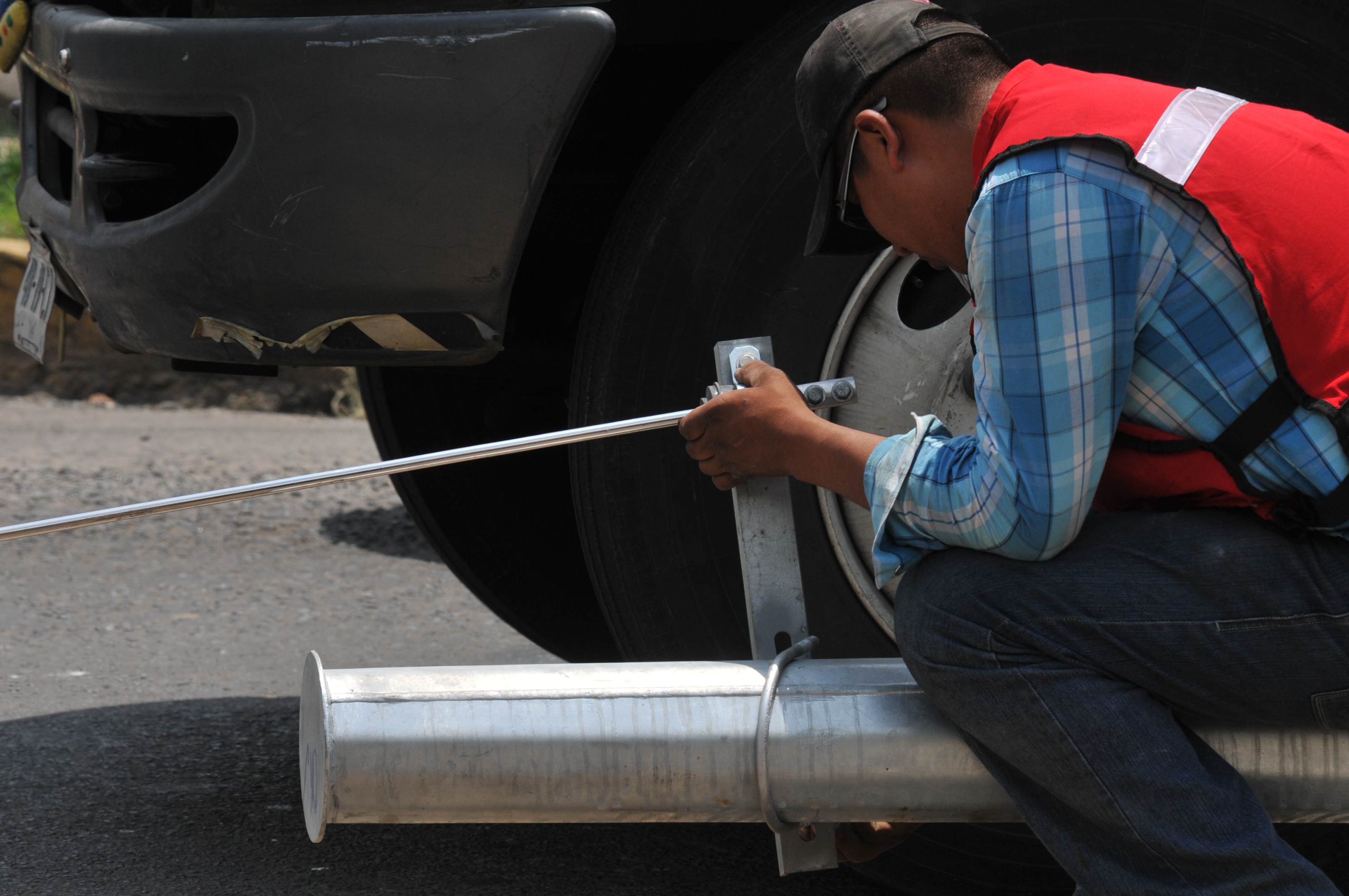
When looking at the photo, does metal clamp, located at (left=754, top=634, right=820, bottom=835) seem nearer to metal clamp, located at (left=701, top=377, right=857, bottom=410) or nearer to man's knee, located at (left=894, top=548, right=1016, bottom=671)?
man's knee, located at (left=894, top=548, right=1016, bottom=671)

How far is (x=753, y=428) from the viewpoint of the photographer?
1582 millimetres

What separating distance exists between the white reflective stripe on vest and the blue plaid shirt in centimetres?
2

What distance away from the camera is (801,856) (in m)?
1.60

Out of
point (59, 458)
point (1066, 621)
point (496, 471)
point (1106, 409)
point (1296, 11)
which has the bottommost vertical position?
point (59, 458)

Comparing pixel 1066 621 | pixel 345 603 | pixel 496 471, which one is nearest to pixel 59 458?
pixel 345 603

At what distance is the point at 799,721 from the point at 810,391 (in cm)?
43

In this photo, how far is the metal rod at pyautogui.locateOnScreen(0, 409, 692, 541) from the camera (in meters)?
1.67

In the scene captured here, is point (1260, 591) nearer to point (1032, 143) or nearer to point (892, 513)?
point (892, 513)

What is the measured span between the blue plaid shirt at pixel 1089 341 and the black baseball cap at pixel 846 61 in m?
0.19

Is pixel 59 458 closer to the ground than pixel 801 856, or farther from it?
closer to the ground

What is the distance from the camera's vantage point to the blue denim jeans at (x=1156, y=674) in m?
1.33

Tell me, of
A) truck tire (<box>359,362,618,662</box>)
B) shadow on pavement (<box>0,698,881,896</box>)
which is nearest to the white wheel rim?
shadow on pavement (<box>0,698,881,896</box>)

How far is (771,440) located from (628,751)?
403mm

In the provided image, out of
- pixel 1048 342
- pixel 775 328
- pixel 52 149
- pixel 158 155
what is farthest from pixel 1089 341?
pixel 52 149
